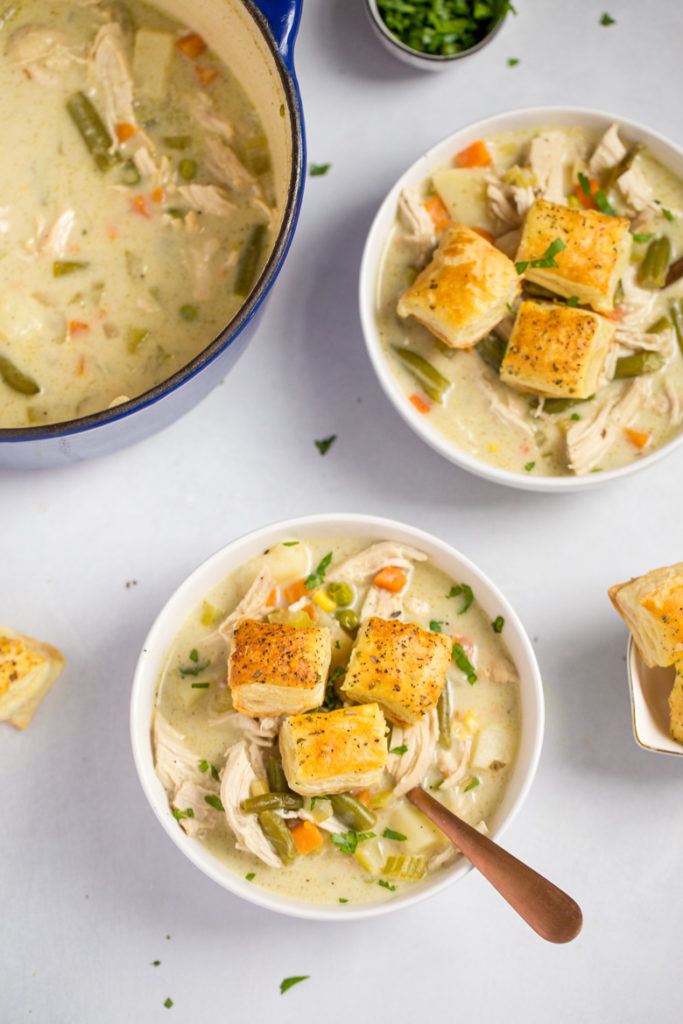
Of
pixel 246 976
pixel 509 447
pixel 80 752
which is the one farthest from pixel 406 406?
pixel 246 976

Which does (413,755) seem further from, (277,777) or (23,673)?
(23,673)

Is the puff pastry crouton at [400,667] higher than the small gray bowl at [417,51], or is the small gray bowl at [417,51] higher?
the small gray bowl at [417,51]

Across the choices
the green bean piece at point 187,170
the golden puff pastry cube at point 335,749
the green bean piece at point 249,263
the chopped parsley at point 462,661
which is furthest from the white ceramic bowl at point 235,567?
the green bean piece at point 187,170

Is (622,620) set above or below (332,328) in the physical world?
below

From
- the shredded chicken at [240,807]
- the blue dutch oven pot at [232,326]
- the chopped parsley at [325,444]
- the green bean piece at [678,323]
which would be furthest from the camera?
the chopped parsley at [325,444]

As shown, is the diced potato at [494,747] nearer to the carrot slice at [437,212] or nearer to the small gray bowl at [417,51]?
the carrot slice at [437,212]

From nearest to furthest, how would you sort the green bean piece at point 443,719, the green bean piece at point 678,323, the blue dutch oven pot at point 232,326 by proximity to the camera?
the blue dutch oven pot at point 232,326, the green bean piece at point 443,719, the green bean piece at point 678,323

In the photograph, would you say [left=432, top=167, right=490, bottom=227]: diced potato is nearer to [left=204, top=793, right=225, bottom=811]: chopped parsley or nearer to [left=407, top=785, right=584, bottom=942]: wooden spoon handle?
[left=407, top=785, right=584, bottom=942]: wooden spoon handle

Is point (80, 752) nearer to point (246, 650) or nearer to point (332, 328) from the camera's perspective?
point (246, 650)
